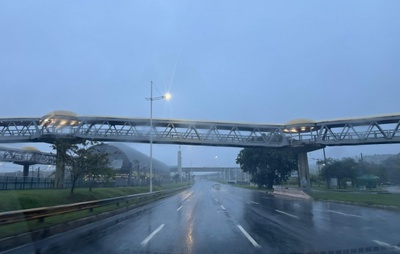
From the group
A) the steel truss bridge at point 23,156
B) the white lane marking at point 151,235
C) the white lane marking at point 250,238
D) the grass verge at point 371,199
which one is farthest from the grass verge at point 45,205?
the steel truss bridge at point 23,156

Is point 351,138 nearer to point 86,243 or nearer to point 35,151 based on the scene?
point 86,243

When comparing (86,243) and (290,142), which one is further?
(290,142)

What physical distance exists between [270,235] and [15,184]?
108ft

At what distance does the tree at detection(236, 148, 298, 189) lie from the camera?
64.1 metres

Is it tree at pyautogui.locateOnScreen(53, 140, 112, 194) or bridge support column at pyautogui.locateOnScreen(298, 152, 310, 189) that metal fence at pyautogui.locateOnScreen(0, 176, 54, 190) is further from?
bridge support column at pyautogui.locateOnScreen(298, 152, 310, 189)

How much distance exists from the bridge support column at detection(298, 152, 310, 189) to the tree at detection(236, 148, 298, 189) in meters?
7.23

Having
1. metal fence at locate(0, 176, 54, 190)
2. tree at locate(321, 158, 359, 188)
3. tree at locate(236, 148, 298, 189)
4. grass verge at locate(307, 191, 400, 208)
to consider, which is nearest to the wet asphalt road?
grass verge at locate(307, 191, 400, 208)

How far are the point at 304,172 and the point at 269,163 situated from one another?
1319 centimetres

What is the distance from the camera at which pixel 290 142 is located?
5184 centimetres

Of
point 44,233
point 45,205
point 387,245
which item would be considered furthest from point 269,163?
point 44,233

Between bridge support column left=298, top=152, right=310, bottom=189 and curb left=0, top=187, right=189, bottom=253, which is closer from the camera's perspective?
curb left=0, top=187, right=189, bottom=253

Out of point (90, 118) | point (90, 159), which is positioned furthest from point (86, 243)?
point (90, 118)

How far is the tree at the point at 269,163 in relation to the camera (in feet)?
210

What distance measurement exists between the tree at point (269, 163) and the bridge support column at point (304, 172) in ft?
23.7
